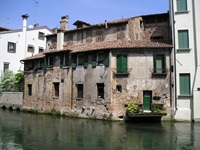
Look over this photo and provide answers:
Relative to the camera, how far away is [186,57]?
749 inches

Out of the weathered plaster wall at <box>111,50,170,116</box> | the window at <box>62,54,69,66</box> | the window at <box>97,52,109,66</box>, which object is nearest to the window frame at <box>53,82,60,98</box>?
the window at <box>62,54,69,66</box>

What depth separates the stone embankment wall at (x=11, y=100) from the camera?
1098 inches

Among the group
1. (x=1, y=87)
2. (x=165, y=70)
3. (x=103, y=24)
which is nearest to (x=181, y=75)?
(x=165, y=70)

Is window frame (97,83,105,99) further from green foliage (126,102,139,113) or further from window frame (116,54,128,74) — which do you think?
green foliage (126,102,139,113)

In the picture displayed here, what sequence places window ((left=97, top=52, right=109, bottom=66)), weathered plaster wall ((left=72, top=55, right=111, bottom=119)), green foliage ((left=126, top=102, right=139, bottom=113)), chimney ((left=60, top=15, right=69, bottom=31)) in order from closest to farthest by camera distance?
green foliage ((left=126, top=102, right=139, bottom=113)), weathered plaster wall ((left=72, top=55, right=111, bottom=119)), window ((left=97, top=52, right=109, bottom=66)), chimney ((left=60, top=15, right=69, bottom=31))

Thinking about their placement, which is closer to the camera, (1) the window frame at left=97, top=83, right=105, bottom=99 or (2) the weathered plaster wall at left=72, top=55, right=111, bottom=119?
(2) the weathered plaster wall at left=72, top=55, right=111, bottom=119

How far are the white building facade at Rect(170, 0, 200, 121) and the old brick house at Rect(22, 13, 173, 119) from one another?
0.76m

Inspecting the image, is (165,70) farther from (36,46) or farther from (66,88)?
(36,46)

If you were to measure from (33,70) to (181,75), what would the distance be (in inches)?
640

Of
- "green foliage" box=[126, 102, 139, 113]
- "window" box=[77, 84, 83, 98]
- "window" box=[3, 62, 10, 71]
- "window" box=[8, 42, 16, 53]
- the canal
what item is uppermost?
"window" box=[8, 42, 16, 53]

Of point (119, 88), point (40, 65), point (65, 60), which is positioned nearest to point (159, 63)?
point (119, 88)

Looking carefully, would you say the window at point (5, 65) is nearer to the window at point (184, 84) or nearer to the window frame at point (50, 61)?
the window frame at point (50, 61)

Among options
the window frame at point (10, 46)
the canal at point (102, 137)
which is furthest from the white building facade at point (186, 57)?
the window frame at point (10, 46)

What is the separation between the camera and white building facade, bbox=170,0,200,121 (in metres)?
18.5
